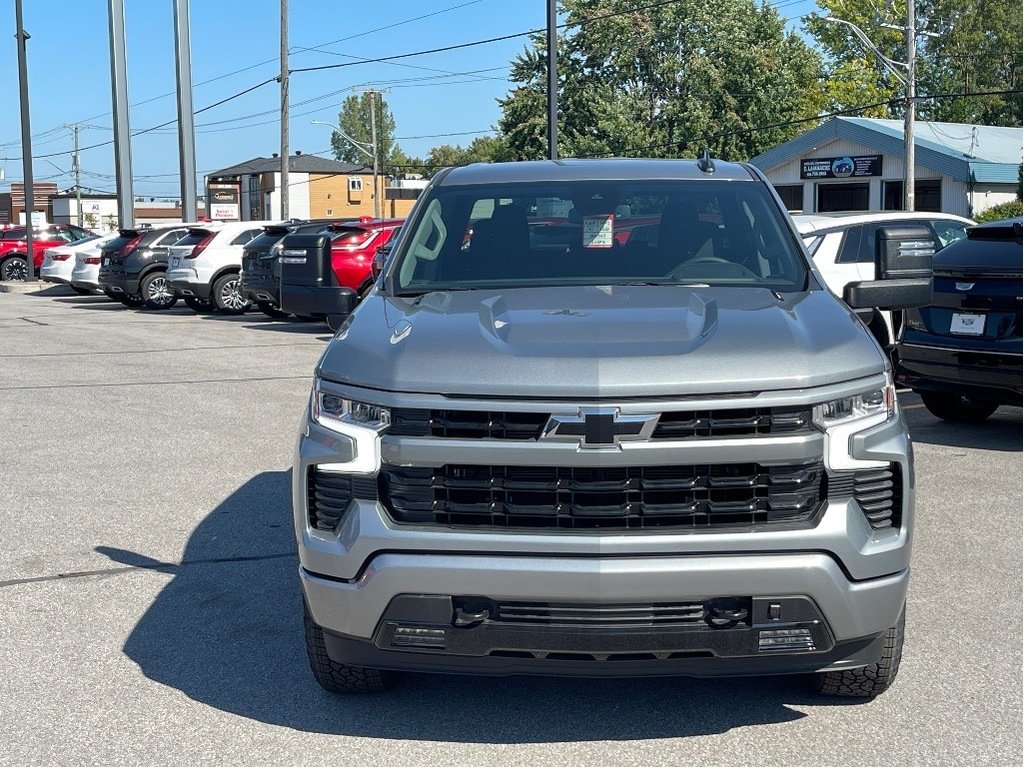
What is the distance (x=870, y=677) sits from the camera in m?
4.39

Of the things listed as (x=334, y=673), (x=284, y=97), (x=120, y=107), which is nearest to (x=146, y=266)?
(x=120, y=107)

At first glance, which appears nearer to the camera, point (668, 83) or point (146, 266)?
point (146, 266)

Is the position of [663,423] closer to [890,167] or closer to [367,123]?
[890,167]

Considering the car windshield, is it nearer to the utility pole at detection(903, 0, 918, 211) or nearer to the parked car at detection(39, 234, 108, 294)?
the parked car at detection(39, 234, 108, 294)

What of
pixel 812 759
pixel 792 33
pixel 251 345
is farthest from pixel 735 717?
pixel 792 33

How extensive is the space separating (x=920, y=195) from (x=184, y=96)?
87.0ft

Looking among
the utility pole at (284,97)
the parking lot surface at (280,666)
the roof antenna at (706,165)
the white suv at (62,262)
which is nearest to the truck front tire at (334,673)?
the parking lot surface at (280,666)

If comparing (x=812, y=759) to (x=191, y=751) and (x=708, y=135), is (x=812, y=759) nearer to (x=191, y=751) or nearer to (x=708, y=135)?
(x=191, y=751)

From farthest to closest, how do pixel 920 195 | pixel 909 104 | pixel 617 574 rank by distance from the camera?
pixel 920 195 → pixel 909 104 → pixel 617 574

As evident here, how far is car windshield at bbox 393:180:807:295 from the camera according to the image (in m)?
5.25

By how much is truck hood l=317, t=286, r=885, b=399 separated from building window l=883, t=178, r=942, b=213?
43.3 meters

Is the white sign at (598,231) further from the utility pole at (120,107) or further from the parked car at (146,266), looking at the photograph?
the utility pole at (120,107)

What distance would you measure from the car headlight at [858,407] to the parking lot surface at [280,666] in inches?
41.0

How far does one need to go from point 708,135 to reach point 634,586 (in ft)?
203
